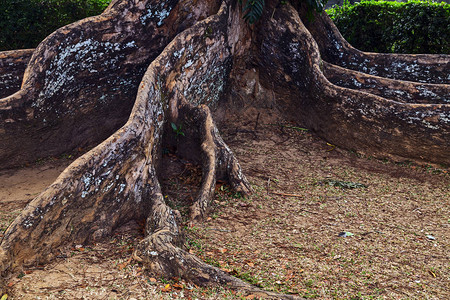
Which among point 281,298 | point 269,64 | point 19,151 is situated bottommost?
point 281,298

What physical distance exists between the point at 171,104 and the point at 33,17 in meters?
3.68

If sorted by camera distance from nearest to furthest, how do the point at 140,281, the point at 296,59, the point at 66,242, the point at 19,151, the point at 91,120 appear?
the point at 140,281 < the point at 66,242 < the point at 19,151 < the point at 91,120 < the point at 296,59

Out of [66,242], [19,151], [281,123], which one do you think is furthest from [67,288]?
[281,123]

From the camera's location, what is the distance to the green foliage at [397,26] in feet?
26.3

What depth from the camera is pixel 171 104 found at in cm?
539

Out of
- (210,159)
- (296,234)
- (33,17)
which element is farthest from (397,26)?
(33,17)

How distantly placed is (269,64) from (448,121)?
271cm

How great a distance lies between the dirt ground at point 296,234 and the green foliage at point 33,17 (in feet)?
9.79

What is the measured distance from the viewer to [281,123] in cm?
701

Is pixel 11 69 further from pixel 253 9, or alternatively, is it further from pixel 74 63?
pixel 253 9

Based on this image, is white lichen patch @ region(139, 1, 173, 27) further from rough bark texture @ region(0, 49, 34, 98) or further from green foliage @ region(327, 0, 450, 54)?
green foliage @ region(327, 0, 450, 54)

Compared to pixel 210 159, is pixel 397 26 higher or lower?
higher

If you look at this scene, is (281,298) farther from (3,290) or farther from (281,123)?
(281,123)

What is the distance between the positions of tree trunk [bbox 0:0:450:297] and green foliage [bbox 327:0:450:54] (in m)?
1.53
